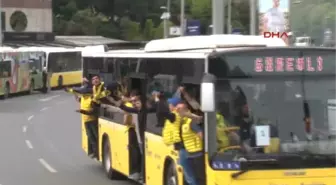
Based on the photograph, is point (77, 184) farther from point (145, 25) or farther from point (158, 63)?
point (145, 25)

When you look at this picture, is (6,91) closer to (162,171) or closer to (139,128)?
(139,128)

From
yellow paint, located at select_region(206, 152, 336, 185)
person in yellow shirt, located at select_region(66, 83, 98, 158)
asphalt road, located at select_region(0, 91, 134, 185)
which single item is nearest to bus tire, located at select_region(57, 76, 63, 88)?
asphalt road, located at select_region(0, 91, 134, 185)

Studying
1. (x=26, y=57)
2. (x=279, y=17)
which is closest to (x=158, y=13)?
(x=26, y=57)

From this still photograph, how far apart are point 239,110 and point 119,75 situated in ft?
17.9

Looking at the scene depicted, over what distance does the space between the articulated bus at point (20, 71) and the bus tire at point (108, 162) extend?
95.8ft

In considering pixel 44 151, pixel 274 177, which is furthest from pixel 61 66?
pixel 274 177

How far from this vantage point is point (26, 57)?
164 feet

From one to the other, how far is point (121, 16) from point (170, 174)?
106 m

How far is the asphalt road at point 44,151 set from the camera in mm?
15141

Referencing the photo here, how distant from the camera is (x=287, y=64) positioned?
29.7 ft

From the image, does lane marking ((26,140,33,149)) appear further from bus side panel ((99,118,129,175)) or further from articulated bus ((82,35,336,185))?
articulated bus ((82,35,336,185))

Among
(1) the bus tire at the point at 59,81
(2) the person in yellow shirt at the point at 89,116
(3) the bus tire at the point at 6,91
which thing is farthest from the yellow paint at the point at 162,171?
(1) the bus tire at the point at 59,81

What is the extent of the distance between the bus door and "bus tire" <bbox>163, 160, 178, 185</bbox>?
1419mm

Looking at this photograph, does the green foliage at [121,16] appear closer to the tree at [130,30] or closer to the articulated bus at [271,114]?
the tree at [130,30]
